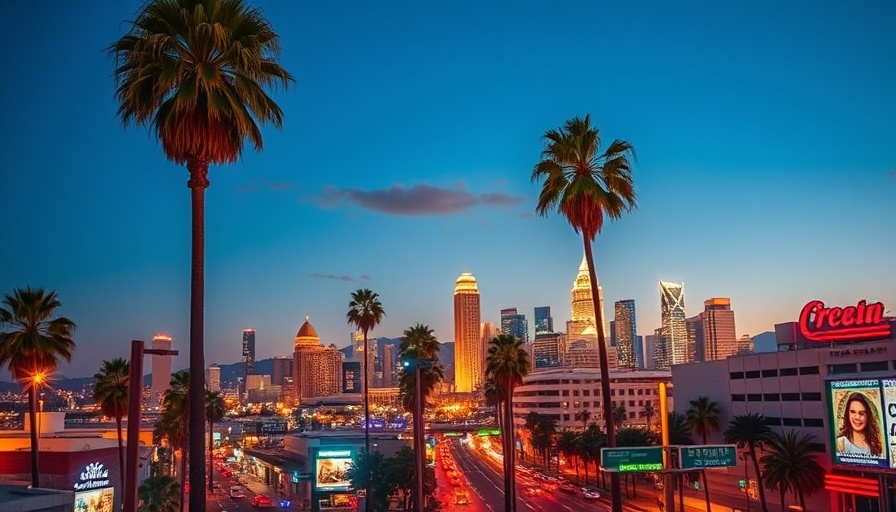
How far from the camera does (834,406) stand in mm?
57719

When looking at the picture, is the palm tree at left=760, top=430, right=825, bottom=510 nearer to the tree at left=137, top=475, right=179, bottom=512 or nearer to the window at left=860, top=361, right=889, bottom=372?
the window at left=860, top=361, right=889, bottom=372

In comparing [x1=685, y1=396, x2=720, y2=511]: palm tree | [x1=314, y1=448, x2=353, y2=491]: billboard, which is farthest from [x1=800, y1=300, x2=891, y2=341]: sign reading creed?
[x1=314, y1=448, x2=353, y2=491]: billboard

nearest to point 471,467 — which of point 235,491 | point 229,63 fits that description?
point 235,491

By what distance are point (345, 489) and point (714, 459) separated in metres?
73.6

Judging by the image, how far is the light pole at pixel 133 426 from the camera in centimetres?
2015

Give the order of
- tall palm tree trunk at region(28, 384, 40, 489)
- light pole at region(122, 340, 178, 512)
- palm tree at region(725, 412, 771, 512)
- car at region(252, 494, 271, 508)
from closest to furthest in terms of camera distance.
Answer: light pole at region(122, 340, 178, 512), tall palm tree trunk at region(28, 384, 40, 489), palm tree at region(725, 412, 771, 512), car at region(252, 494, 271, 508)

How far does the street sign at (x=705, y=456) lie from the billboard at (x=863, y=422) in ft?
60.7

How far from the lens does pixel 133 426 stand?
20.5 m

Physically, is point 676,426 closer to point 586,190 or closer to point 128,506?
point 586,190

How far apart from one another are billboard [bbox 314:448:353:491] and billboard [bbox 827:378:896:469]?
64991 mm

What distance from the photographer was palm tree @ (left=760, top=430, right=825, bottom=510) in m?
73.2

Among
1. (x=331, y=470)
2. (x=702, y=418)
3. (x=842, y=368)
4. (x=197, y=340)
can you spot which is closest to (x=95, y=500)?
(x=197, y=340)

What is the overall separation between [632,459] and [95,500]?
134 ft

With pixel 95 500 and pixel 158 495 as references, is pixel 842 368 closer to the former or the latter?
pixel 158 495
